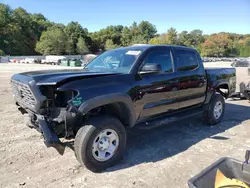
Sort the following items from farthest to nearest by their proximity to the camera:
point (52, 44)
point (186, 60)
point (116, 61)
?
point (52, 44), point (186, 60), point (116, 61)

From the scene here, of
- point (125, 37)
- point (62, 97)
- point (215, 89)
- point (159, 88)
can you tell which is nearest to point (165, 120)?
point (159, 88)

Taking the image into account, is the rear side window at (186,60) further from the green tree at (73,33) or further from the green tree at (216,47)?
the green tree at (216,47)

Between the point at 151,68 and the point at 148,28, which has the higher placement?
the point at 148,28

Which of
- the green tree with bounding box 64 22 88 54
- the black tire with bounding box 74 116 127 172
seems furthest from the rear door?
the green tree with bounding box 64 22 88 54

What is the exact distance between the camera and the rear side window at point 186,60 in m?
5.13

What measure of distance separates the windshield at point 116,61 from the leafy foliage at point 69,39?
7453 centimetres

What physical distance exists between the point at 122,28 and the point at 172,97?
391 feet

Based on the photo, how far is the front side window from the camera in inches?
180

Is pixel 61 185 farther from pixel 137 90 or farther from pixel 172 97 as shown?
pixel 172 97

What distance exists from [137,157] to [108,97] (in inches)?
51.3

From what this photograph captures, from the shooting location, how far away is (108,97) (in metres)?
3.67

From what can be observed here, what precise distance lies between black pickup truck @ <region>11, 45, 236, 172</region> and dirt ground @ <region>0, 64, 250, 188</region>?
1.04 ft

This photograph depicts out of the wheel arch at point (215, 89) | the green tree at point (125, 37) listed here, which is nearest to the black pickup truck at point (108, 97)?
the wheel arch at point (215, 89)

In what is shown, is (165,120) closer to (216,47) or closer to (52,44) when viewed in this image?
(52,44)
